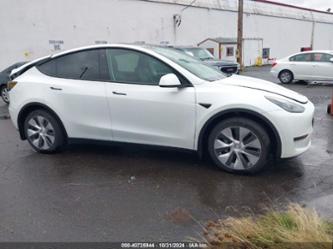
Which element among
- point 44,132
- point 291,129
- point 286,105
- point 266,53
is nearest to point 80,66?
point 44,132

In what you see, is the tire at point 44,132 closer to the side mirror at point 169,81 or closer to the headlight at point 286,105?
the side mirror at point 169,81

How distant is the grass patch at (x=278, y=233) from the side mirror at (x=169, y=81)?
199 centimetres

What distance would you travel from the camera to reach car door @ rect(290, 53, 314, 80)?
14461 mm

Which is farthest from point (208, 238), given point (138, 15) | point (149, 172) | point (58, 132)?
point (138, 15)

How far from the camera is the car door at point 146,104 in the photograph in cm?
454

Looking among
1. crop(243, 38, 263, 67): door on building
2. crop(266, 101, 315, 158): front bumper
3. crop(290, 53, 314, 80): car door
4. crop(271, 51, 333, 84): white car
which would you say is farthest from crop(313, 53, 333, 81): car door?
crop(243, 38, 263, 67): door on building

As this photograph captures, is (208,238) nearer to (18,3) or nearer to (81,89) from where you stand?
(81,89)

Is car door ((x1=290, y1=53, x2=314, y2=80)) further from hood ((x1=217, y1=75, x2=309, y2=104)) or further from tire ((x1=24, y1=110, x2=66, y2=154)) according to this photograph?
tire ((x1=24, y1=110, x2=66, y2=154))

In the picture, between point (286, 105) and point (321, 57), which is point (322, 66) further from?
point (286, 105)

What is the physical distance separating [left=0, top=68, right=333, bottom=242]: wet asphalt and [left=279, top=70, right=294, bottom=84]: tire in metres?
9.99

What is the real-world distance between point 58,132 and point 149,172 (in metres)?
1.58

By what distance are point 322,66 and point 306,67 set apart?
64cm

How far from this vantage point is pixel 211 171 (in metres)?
4.64

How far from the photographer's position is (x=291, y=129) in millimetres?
4188
